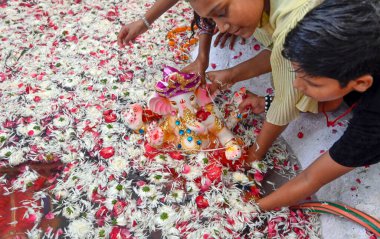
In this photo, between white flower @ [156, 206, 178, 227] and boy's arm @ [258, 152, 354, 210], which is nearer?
boy's arm @ [258, 152, 354, 210]

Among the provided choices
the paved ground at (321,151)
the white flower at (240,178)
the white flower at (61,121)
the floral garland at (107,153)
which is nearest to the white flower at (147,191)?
the floral garland at (107,153)

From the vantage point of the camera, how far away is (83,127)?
1.76m

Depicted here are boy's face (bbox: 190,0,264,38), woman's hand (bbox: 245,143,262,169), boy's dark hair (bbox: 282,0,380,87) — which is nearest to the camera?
boy's dark hair (bbox: 282,0,380,87)

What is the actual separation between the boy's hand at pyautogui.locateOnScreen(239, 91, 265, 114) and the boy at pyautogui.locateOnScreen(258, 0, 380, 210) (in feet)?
2.13

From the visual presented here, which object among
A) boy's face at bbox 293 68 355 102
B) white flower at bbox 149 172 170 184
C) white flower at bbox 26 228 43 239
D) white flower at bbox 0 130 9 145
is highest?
boy's face at bbox 293 68 355 102

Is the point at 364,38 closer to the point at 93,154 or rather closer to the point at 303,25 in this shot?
the point at 303,25

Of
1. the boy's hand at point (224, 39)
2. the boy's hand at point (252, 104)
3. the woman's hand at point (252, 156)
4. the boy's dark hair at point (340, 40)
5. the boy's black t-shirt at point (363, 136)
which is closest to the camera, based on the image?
the boy's dark hair at point (340, 40)

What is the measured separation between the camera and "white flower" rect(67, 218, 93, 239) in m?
1.38

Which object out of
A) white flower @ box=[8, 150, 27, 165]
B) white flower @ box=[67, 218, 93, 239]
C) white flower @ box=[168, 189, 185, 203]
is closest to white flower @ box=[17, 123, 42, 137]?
white flower @ box=[8, 150, 27, 165]

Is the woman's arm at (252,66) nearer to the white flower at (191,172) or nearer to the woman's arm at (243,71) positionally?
the woman's arm at (243,71)

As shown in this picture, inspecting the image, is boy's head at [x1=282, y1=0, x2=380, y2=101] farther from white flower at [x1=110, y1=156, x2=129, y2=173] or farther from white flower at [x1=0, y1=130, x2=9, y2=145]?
white flower at [x1=0, y1=130, x2=9, y2=145]

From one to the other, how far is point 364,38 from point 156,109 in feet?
2.77

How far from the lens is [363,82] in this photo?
0.94 meters

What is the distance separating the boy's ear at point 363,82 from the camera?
0.92 metres
